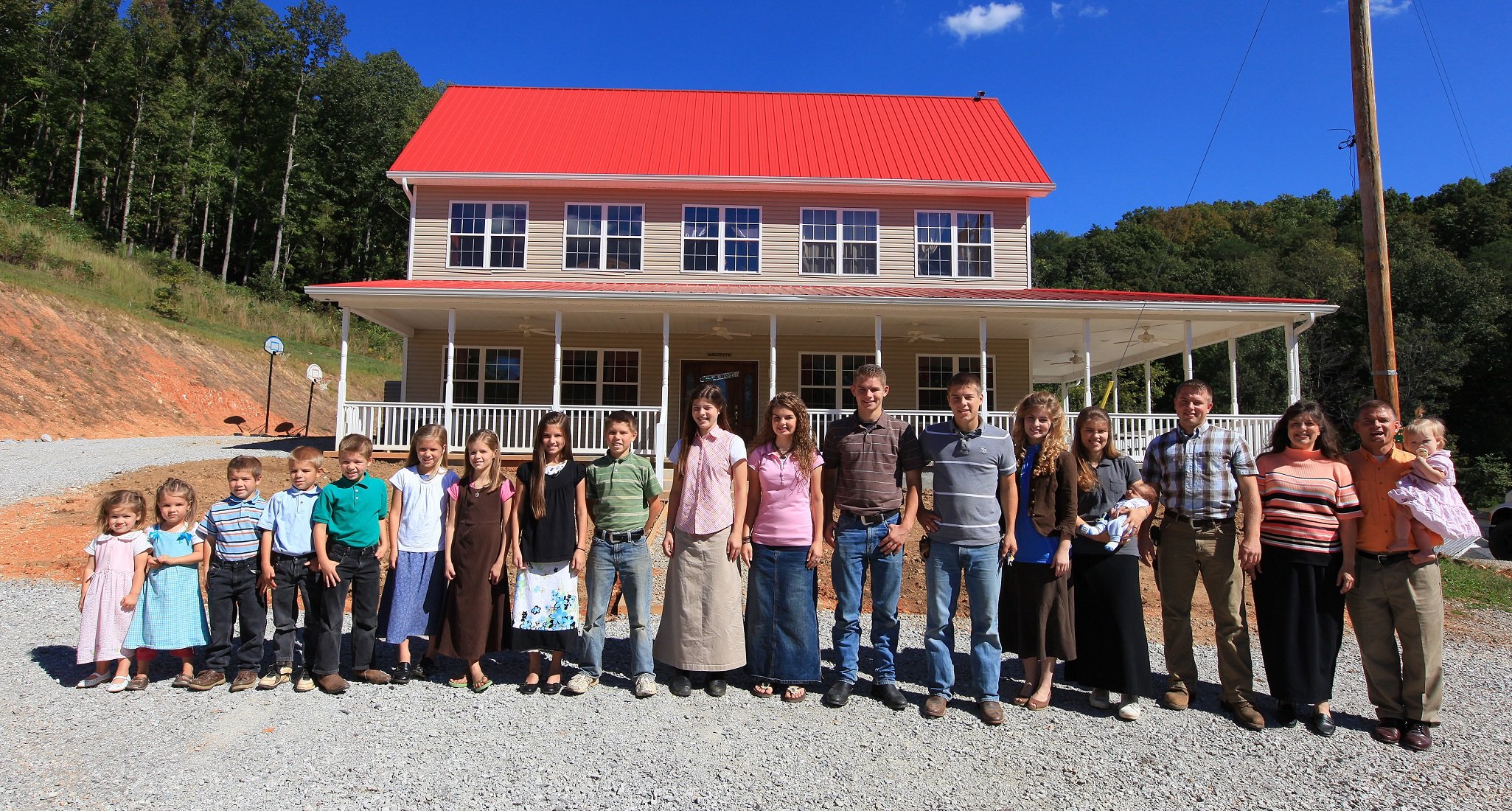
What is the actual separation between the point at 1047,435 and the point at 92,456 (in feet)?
47.7

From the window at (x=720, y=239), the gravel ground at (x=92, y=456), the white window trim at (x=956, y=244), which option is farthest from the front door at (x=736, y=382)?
the gravel ground at (x=92, y=456)

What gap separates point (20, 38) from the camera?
36.5m

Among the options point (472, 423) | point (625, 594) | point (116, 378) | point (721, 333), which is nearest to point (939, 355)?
point (721, 333)

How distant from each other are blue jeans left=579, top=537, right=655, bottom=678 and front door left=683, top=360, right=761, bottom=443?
10.3 metres

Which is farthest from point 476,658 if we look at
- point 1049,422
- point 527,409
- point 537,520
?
point 527,409

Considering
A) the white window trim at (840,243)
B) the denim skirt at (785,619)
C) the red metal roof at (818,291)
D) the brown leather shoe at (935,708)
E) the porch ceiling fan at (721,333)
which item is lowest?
the brown leather shoe at (935,708)

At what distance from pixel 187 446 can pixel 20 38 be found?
1463 inches

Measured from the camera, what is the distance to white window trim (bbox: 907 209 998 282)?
14.6 metres

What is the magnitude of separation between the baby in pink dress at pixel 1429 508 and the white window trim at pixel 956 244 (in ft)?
35.4

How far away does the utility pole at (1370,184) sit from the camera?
29.5 feet

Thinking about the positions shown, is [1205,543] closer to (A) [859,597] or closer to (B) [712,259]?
(A) [859,597]

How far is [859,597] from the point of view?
13.9ft

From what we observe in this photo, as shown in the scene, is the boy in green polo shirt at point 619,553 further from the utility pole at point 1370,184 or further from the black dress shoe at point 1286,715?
the utility pole at point 1370,184

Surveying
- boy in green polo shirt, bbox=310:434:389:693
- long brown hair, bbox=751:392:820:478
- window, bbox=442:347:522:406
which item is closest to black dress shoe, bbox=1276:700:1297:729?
long brown hair, bbox=751:392:820:478
